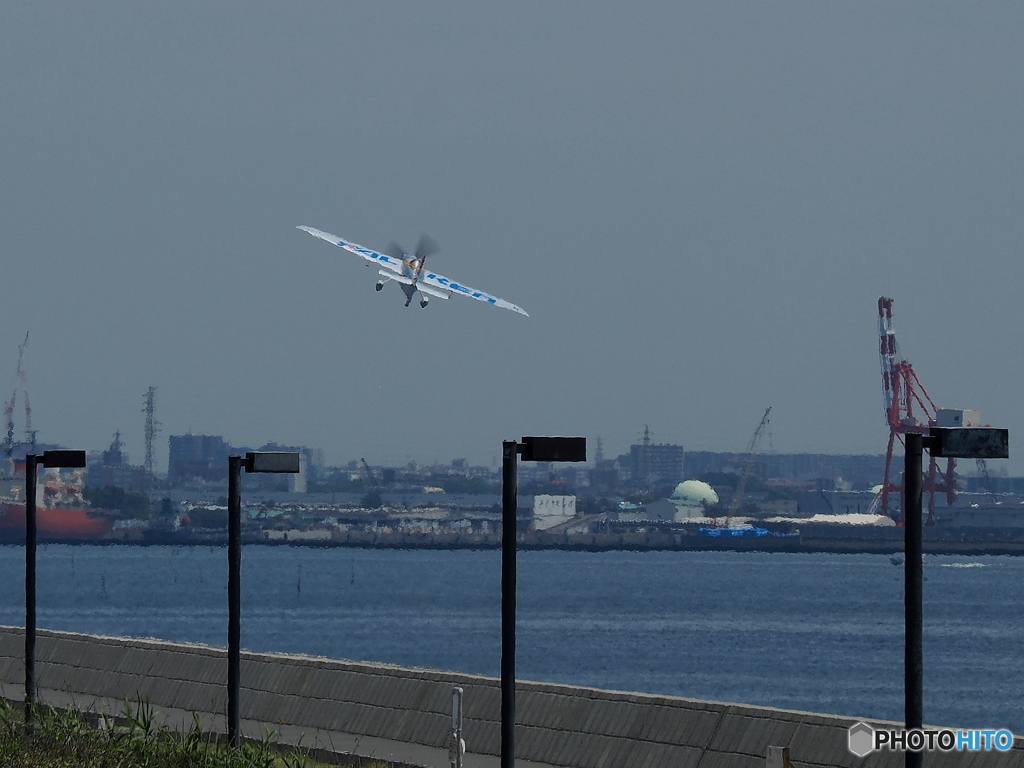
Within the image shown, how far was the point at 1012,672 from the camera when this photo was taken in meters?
91.4

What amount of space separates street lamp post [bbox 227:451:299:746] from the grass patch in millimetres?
392

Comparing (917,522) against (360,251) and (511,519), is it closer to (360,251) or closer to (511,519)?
(511,519)

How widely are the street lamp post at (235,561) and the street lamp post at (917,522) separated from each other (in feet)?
26.9

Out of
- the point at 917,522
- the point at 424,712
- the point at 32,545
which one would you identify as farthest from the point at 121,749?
the point at 917,522

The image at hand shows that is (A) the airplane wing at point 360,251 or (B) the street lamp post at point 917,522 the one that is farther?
(A) the airplane wing at point 360,251

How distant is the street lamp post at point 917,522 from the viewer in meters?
13.0

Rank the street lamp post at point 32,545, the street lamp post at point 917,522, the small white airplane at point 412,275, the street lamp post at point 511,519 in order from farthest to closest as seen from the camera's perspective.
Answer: the small white airplane at point 412,275, the street lamp post at point 32,545, the street lamp post at point 511,519, the street lamp post at point 917,522

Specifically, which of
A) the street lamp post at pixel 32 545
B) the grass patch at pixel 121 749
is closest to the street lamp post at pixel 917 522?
the grass patch at pixel 121 749

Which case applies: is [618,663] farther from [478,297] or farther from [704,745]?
[704,745]

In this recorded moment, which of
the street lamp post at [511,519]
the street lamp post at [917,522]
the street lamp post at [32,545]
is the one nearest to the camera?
the street lamp post at [917,522]

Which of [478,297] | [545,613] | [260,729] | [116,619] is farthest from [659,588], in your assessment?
[260,729]

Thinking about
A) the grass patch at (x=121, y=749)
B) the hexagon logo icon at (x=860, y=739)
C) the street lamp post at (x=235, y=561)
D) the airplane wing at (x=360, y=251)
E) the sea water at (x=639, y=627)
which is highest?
the airplane wing at (x=360, y=251)

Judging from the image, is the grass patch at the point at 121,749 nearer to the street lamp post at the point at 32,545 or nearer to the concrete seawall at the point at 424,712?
the concrete seawall at the point at 424,712

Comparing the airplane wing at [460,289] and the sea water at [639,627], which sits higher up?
the airplane wing at [460,289]
